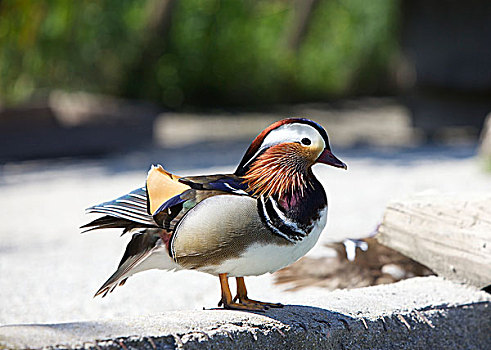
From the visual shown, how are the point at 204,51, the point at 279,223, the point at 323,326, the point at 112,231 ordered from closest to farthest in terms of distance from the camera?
the point at 279,223, the point at 323,326, the point at 112,231, the point at 204,51

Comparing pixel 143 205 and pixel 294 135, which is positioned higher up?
pixel 294 135

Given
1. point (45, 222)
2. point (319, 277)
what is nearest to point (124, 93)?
point (45, 222)

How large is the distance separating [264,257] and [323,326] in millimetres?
247

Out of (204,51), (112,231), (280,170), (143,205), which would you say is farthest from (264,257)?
(204,51)

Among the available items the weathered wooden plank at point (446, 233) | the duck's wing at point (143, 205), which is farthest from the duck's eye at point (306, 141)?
the weathered wooden plank at point (446, 233)

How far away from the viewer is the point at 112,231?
12.2 feet

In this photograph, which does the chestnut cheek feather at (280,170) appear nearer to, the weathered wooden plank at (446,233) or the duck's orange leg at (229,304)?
the duck's orange leg at (229,304)

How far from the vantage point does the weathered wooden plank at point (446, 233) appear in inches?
80.4

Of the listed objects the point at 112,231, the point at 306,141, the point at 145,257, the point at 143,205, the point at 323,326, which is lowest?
the point at 112,231

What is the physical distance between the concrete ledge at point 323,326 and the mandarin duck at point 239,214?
9 cm

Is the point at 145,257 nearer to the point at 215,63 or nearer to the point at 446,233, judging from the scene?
the point at 446,233

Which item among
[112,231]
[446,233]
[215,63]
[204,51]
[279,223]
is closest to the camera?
[279,223]

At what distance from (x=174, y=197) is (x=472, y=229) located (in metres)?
0.94

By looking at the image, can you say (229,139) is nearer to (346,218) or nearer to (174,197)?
(346,218)
